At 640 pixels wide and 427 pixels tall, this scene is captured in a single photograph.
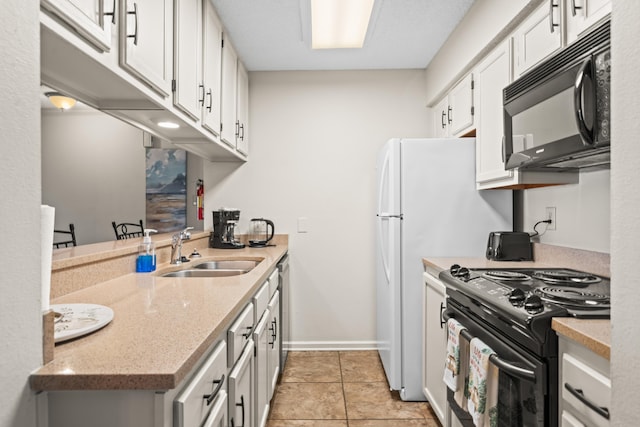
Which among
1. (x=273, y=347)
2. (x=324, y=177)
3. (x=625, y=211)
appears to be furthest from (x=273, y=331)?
(x=625, y=211)

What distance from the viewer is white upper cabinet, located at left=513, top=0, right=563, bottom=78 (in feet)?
5.24

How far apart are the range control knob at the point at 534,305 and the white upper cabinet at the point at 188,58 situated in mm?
1520

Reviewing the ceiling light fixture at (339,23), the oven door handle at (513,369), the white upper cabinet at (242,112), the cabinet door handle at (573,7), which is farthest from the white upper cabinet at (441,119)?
the oven door handle at (513,369)

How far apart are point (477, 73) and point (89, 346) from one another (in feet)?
7.85

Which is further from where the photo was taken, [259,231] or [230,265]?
[259,231]

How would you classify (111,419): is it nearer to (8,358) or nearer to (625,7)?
(8,358)

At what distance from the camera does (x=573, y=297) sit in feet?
4.04

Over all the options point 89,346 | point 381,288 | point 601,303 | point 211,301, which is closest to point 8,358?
point 89,346

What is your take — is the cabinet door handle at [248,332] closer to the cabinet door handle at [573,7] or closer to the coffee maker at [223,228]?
the coffee maker at [223,228]

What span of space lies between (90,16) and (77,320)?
2.59 ft

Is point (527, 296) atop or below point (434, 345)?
atop

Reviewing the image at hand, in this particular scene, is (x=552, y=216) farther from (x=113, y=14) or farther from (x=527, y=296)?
(x=113, y=14)

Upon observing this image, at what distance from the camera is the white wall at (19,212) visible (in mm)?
657

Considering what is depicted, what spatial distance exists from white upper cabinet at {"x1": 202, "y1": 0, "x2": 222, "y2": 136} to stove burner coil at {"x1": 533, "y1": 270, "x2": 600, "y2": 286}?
5.89ft
